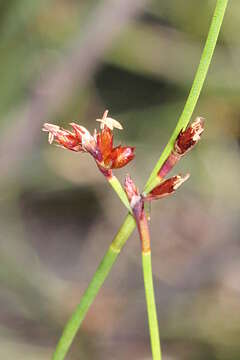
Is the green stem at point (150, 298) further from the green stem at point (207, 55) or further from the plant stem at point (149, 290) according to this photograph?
the green stem at point (207, 55)

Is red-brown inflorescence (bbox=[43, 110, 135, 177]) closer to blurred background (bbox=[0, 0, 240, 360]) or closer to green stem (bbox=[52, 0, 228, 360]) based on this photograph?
green stem (bbox=[52, 0, 228, 360])

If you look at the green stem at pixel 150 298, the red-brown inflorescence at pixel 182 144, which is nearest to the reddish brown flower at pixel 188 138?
the red-brown inflorescence at pixel 182 144

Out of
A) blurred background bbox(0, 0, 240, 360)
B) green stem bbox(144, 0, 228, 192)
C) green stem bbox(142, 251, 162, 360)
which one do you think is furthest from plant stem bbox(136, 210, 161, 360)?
blurred background bbox(0, 0, 240, 360)

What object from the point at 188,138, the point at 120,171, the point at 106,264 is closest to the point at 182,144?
the point at 188,138

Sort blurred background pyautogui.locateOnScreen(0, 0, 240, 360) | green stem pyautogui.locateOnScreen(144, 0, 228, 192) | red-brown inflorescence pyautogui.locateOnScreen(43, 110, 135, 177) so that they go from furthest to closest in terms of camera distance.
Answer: blurred background pyautogui.locateOnScreen(0, 0, 240, 360) → red-brown inflorescence pyautogui.locateOnScreen(43, 110, 135, 177) → green stem pyautogui.locateOnScreen(144, 0, 228, 192)

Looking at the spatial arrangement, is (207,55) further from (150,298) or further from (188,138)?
(150,298)

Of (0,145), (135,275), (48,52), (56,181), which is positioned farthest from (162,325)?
(48,52)
